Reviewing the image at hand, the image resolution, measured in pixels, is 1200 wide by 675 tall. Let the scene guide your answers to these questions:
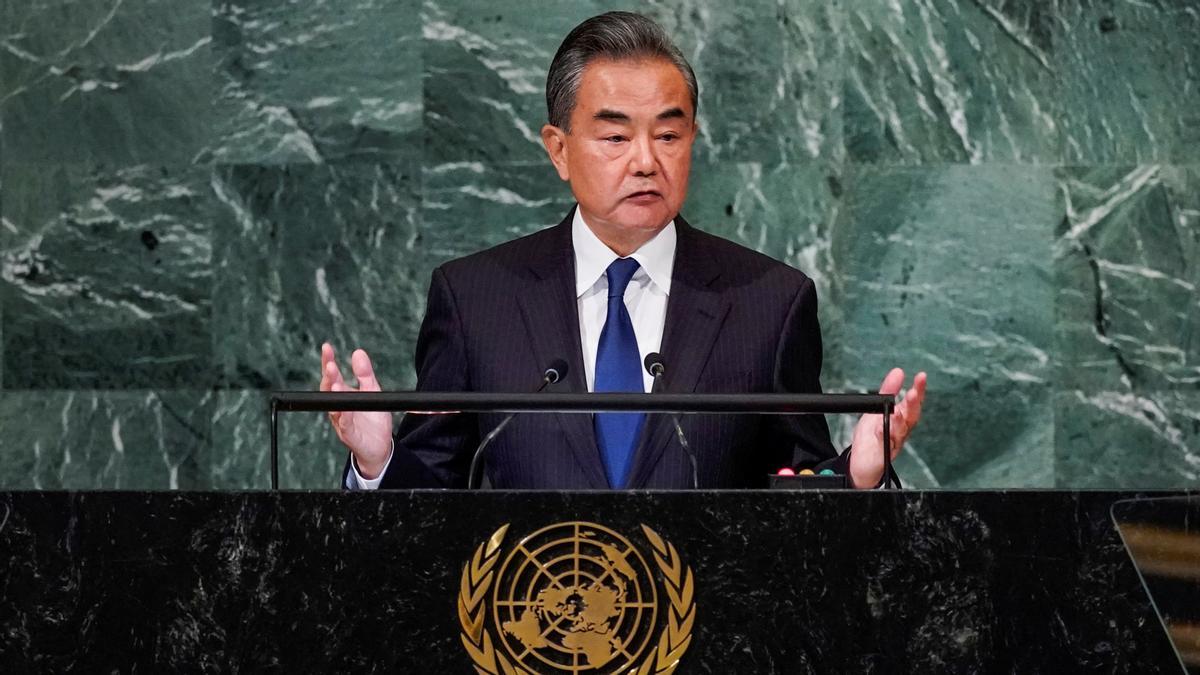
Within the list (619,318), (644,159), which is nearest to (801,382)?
(619,318)

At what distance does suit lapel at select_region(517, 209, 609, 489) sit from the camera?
9.14ft

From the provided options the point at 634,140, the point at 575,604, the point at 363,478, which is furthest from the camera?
the point at 634,140

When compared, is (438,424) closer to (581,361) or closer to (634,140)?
(581,361)

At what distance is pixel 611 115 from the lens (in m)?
2.93

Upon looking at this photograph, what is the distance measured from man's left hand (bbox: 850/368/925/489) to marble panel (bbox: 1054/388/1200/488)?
2471 millimetres

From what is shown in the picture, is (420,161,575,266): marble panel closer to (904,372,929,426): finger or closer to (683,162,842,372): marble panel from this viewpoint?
(683,162,842,372): marble panel

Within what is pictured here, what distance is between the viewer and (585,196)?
2.97m

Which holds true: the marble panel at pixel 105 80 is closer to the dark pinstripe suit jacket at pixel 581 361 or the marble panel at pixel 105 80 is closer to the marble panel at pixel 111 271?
the marble panel at pixel 111 271

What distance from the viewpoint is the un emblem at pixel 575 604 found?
6.56 ft

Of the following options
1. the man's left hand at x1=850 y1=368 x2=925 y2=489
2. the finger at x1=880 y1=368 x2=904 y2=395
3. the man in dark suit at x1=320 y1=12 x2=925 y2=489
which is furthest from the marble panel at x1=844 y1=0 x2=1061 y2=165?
the man's left hand at x1=850 y1=368 x2=925 y2=489

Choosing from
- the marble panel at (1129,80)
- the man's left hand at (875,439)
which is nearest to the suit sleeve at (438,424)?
the man's left hand at (875,439)

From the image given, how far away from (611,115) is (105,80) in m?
2.41

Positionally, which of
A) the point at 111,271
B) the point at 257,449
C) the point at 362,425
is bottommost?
the point at 257,449

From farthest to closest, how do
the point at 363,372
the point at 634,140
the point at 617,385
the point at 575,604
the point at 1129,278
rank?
1. the point at 1129,278
2. the point at 634,140
3. the point at 617,385
4. the point at 363,372
5. the point at 575,604
